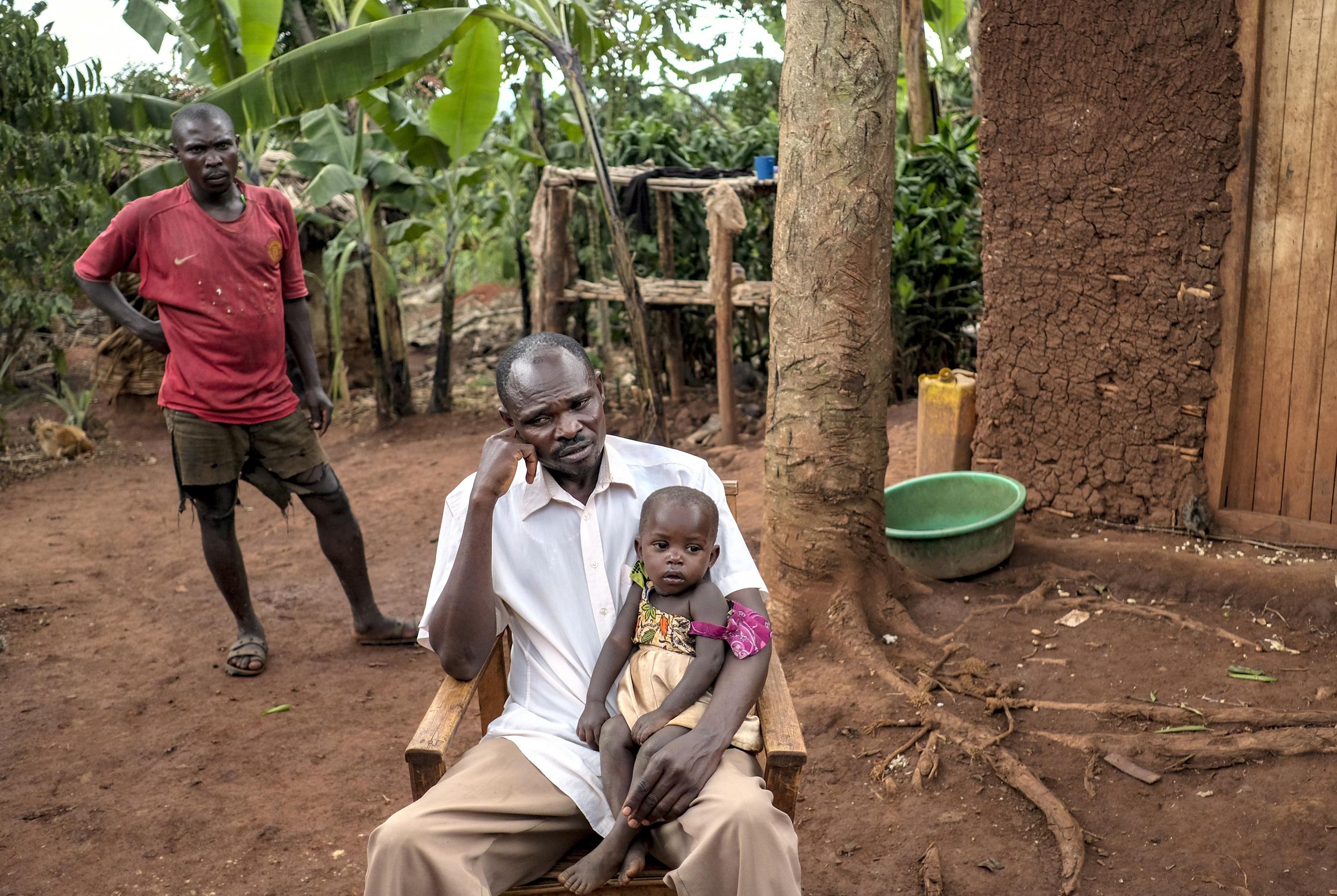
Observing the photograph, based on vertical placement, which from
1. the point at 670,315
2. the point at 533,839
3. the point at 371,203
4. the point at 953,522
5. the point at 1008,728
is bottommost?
the point at 1008,728

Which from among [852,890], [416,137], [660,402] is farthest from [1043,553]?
[416,137]

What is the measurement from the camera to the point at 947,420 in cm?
478

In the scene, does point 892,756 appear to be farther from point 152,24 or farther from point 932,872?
point 152,24

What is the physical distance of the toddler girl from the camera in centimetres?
205

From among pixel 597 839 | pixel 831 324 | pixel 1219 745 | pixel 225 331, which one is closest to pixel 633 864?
pixel 597 839

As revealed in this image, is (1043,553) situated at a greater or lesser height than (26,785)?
greater

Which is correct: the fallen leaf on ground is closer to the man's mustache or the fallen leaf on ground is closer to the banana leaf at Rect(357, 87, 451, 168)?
the man's mustache

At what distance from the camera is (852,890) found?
2.67 metres

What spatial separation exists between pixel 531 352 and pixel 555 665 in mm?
668

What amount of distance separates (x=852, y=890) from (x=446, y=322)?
6708 millimetres

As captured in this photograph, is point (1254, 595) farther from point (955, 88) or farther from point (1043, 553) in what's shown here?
point (955, 88)

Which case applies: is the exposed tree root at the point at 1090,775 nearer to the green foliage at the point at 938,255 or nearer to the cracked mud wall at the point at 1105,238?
the cracked mud wall at the point at 1105,238

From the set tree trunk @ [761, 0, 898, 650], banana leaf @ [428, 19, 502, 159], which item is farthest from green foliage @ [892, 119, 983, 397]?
tree trunk @ [761, 0, 898, 650]

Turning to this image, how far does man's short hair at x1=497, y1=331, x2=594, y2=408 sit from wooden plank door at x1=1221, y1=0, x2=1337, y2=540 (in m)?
A: 3.01
